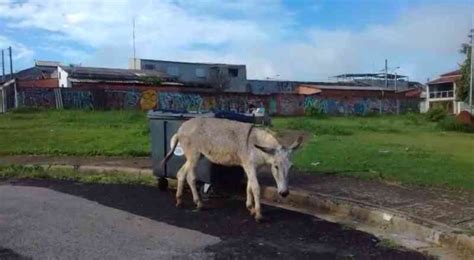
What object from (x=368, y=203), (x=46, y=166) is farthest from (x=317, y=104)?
(x=368, y=203)

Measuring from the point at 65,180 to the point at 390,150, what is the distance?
27.4ft

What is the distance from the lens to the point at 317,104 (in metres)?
54.1

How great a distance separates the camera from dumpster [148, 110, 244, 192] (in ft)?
30.8

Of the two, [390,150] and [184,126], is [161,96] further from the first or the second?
[184,126]

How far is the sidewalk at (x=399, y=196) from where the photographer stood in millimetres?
7566

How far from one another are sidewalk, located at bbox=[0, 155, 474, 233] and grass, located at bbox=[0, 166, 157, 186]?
2418mm

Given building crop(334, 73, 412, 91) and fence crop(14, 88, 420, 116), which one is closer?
fence crop(14, 88, 420, 116)

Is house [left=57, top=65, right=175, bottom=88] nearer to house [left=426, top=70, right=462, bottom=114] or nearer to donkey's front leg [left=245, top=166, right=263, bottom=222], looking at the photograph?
house [left=426, top=70, right=462, bottom=114]

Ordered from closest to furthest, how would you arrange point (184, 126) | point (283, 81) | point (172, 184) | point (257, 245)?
point (257, 245) → point (184, 126) → point (172, 184) → point (283, 81)

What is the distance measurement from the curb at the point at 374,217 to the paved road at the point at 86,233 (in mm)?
2237

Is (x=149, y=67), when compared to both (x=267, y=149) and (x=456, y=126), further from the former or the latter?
(x=267, y=149)

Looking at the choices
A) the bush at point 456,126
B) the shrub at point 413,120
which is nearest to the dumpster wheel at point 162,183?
the bush at point 456,126

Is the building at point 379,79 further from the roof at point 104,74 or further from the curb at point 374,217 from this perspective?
the curb at point 374,217

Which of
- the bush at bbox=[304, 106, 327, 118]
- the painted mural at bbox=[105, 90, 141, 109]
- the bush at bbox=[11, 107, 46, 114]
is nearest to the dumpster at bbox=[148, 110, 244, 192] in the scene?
the bush at bbox=[11, 107, 46, 114]
